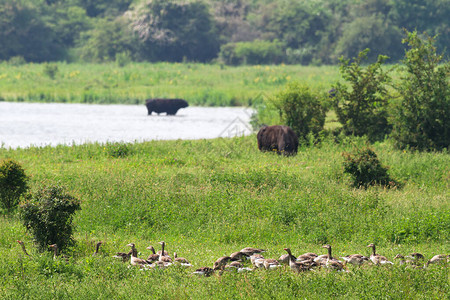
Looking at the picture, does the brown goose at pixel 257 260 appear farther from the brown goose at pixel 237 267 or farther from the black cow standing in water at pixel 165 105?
the black cow standing in water at pixel 165 105

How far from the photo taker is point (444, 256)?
11.0 m

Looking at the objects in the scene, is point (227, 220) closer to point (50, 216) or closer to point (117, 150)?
point (50, 216)

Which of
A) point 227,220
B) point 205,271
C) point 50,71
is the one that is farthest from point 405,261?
point 50,71

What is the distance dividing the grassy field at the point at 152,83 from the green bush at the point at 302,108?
58.4 feet

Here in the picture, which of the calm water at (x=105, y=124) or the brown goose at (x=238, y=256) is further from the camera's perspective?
the calm water at (x=105, y=124)

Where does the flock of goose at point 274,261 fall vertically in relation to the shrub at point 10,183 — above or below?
below

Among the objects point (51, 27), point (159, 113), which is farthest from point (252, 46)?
point (159, 113)

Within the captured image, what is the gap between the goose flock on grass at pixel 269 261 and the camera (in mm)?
10523

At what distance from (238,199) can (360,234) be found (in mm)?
3101

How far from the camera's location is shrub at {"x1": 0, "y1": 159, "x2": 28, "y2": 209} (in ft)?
49.1

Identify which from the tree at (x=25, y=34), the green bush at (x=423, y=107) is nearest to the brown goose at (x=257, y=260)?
Result: the green bush at (x=423, y=107)

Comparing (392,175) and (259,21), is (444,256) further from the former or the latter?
(259,21)

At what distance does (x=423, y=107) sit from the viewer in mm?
22781

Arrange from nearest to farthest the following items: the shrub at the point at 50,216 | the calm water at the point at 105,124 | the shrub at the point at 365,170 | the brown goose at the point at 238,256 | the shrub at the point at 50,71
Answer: the brown goose at the point at 238,256, the shrub at the point at 50,216, the shrub at the point at 365,170, the calm water at the point at 105,124, the shrub at the point at 50,71
